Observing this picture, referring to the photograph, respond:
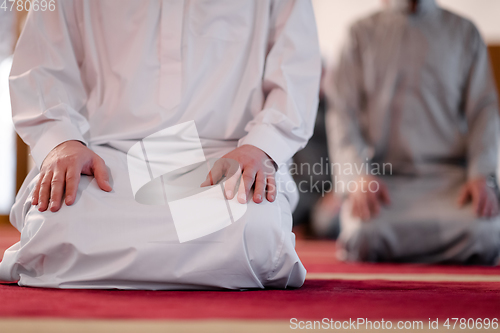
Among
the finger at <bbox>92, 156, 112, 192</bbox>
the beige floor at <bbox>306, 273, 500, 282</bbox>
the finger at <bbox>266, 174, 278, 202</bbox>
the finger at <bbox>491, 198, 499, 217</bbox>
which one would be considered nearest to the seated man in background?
the finger at <bbox>491, 198, 499, 217</bbox>

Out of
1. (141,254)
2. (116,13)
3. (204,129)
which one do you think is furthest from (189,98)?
(141,254)

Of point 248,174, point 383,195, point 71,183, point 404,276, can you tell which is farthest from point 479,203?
point 71,183

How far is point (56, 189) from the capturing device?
798 millimetres

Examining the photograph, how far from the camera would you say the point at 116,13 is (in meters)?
1.00

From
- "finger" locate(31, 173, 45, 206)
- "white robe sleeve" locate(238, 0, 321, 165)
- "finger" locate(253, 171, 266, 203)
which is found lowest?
"finger" locate(253, 171, 266, 203)

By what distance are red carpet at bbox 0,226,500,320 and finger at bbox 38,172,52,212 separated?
141 millimetres

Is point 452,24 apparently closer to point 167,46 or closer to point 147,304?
point 167,46

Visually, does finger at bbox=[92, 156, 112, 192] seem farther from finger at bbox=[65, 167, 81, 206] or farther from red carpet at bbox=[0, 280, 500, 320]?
red carpet at bbox=[0, 280, 500, 320]

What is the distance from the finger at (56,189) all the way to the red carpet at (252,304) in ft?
0.46

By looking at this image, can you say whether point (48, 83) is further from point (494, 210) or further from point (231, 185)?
point (494, 210)

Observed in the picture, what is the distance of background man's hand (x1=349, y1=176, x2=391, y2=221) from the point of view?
1.67 m

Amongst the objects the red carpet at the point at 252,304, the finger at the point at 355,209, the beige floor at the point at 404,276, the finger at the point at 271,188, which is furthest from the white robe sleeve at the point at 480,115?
the finger at the point at 271,188

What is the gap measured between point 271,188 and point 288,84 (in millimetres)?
241

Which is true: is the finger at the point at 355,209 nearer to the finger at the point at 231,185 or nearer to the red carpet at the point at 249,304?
the red carpet at the point at 249,304
